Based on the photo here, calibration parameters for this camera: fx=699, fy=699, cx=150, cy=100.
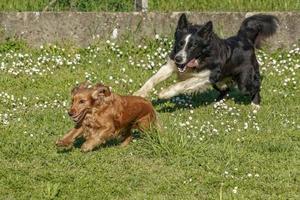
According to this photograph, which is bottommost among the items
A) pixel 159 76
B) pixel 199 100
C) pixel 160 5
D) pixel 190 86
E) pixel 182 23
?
pixel 199 100

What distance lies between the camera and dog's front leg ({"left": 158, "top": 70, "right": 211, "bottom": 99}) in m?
8.66

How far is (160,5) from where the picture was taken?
11.8 metres

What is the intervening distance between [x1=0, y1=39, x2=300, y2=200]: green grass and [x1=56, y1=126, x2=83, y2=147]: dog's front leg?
5.0 inches

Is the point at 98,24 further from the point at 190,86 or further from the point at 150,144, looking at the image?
the point at 150,144

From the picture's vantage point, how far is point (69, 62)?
34.3 ft

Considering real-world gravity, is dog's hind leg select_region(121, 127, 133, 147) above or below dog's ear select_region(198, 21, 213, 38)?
below

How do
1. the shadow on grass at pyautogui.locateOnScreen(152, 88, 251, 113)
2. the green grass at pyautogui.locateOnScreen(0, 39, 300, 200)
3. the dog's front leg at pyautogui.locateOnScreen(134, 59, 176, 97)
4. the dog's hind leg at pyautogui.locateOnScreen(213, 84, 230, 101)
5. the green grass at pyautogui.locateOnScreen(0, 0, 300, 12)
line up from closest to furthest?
the green grass at pyautogui.locateOnScreen(0, 39, 300, 200), the shadow on grass at pyautogui.locateOnScreen(152, 88, 251, 113), the dog's front leg at pyautogui.locateOnScreen(134, 59, 176, 97), the dog's hind leg at pyautogui.locateOnScreen(213, 84, 230, 101), the green grass at pyautogui.locateOnScreen(0, 0, 300, 12)

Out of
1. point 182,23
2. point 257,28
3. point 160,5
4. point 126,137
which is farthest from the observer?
point 160,5

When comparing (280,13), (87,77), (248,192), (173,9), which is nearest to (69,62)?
(87,77)

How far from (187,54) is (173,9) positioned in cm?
328

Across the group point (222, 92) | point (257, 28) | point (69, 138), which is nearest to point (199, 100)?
point (222, 92)

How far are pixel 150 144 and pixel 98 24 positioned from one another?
15.0 ft

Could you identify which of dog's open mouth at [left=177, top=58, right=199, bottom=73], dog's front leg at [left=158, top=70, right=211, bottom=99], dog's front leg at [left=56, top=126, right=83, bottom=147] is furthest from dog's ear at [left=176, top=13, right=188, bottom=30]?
dog's front leg at [left=56, top=126, right=83, bottom=147]

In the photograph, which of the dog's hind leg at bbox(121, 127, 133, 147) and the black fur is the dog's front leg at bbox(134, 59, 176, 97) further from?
the dog's hind leg at bbox(121, 127, 133, 147)
